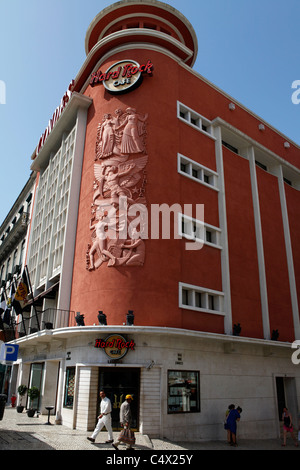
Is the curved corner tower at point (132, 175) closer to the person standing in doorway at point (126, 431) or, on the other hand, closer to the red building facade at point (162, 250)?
the red building facade at point (162, 250)

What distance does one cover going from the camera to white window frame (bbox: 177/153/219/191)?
24.0 metres

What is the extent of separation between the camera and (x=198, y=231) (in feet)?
77.0

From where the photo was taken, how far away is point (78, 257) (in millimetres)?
23344

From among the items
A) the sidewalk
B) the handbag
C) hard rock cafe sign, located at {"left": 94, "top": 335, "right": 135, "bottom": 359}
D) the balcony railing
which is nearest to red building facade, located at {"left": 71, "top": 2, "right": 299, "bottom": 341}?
the balcony railing

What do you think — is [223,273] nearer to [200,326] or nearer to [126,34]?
[200,326]

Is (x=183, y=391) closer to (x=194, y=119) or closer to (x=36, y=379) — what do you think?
(x=36, y=379)

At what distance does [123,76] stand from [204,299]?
1548cm

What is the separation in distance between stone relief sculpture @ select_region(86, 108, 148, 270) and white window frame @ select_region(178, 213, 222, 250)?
276cm

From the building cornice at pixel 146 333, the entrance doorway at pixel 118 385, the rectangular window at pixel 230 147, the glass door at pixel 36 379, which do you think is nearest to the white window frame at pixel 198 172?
the rectangular window at pixel 230 147

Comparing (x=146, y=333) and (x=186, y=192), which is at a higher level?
(x=186, y=192)

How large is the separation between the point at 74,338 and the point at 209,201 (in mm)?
12120

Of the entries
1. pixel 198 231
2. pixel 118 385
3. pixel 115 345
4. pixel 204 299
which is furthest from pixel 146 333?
pixel 198 231

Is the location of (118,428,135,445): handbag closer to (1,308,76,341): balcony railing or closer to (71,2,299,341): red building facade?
(71,2,299,341): red building facade

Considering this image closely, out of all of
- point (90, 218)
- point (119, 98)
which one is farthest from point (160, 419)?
point (119, 98)
